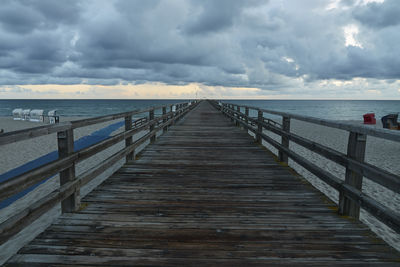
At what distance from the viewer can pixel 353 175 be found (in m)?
3.12

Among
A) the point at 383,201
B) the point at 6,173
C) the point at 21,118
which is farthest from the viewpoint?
the point at 21,118

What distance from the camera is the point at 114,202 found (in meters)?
3.71

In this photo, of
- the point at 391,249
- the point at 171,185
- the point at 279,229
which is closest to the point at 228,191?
the point at 171,185

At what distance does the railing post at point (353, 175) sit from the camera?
119 inches

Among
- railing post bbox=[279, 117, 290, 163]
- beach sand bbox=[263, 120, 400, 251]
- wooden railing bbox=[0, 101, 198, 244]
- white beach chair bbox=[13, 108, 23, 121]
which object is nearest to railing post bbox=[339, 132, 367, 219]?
railing post bbox=[279, 117, 290, 163]

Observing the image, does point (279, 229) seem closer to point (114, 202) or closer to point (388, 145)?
point (114, 202)

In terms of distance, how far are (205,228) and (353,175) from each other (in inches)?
73.5

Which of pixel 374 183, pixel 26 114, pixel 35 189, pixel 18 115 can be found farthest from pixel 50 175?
pixel 18 115

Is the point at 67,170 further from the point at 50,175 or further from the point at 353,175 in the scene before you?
the point at 353,175

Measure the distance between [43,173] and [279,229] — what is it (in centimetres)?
262

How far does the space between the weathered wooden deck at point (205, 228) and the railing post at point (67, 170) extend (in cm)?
16

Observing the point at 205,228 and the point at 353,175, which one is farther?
the point at 353,175

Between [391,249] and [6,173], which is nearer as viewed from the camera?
[391,249]

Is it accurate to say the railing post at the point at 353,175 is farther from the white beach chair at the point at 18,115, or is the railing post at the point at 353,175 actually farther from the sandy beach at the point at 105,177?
the white beach chair at the point at 18,115
